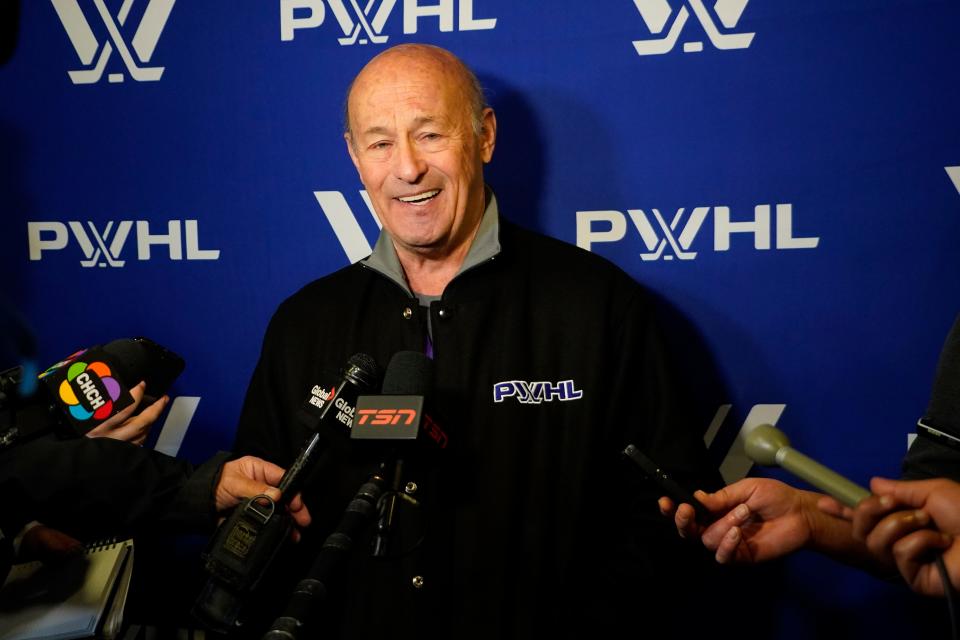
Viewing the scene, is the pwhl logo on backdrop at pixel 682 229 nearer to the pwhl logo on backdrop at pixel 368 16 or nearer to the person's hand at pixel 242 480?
the pwhl logo on backdrop at pixel 368 16

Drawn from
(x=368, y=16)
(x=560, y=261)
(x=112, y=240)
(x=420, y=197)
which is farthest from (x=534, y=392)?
(x=112, y=240)

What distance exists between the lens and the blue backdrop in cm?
185

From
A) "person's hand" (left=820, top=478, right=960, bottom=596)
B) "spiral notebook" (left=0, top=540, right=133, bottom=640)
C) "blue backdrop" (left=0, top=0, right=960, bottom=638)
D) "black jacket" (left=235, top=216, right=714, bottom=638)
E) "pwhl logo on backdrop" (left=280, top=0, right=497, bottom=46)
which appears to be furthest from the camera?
"pwhl logo on backdrop" (left=280, top=0, right=497, bottom=46)

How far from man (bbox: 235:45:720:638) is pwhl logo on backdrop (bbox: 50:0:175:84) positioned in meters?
0.70

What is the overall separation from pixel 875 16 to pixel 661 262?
0.67 meters

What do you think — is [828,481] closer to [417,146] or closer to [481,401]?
[481,401]

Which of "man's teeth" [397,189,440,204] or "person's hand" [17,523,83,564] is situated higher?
"man's teeth" [397,189,440,204]

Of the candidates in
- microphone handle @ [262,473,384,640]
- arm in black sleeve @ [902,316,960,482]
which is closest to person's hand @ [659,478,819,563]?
arm in black sleeve @ [902,316,960,482]

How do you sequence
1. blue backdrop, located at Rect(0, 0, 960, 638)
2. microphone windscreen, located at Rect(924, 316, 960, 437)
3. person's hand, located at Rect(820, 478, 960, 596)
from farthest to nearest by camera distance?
1. blue backdrop, located at Rect(0, 0, 960, 638)
2. microphone windscreen, located at Rect(924, 316, 960, 437)
3. person's hand, located at Rect(820, 478, 960, 596)

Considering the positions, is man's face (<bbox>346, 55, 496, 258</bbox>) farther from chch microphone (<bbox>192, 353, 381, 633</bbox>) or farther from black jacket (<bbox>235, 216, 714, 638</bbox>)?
chch microphone (<bbox>192, 353, 381, 633</bbox>)

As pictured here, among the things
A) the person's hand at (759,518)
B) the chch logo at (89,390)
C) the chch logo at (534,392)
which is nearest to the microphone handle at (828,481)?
the person's hand at (759,518)

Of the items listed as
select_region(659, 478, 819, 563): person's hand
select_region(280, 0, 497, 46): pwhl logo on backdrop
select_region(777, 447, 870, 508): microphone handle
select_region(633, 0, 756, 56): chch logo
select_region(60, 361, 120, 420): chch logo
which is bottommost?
select_region(659, 478, 819, 563): person's hand

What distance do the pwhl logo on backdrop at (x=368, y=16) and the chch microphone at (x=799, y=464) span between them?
1267mm

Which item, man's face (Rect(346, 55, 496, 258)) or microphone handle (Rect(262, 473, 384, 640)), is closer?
microphone handle (Rect(262, 473, 384, 640))
